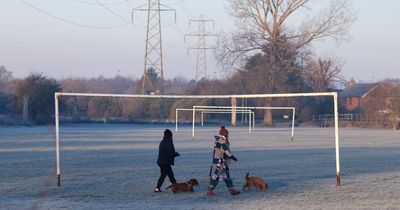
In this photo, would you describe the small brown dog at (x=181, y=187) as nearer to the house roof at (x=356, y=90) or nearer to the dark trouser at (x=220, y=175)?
the dark trouser at (x=220, y=175)

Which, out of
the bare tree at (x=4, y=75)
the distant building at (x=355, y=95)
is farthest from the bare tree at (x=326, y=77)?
the bare tree at (x=4, y=75)

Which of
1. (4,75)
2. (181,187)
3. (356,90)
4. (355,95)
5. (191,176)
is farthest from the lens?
(4,75)

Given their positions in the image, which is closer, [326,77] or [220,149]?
[220,149]

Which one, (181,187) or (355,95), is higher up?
(355,95)

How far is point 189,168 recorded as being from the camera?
25078mm

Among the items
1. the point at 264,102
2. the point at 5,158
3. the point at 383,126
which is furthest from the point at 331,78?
the point at 5,158

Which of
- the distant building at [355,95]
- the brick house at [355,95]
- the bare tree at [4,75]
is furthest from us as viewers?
the bare tree at [4,75]

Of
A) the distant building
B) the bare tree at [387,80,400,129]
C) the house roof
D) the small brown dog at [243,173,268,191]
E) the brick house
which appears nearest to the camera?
the small brown dog at [243,173,268,191]

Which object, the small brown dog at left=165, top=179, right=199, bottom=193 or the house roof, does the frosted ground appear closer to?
the small brown dog at left=165, top=179, right=199, bottom=193

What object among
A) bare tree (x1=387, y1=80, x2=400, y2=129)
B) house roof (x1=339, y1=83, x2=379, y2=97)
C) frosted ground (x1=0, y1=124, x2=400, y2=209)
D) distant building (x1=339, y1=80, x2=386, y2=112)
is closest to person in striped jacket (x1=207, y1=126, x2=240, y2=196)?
frosted ground (x1=0, y1=124, x2=400, y2=209)

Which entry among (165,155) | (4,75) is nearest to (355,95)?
(4,75)

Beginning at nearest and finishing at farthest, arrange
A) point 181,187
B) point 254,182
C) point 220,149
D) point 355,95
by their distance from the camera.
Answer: point 220,149
point 181,187
point 254,182
point 355,95

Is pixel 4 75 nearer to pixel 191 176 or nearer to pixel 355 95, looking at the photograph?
pixel 355 95

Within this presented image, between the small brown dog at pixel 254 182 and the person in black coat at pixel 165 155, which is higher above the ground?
the person in black coat at pixel 165 155
